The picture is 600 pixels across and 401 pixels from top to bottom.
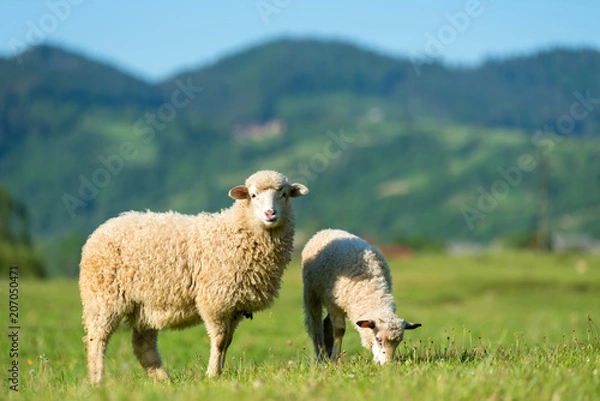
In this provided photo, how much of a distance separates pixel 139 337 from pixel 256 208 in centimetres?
229

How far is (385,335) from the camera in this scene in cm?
1017

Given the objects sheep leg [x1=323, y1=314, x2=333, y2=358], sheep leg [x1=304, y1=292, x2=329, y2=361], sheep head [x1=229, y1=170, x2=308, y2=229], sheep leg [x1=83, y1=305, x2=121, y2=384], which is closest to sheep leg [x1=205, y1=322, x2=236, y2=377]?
sheep leg [x1=83, y1=305, x2=121, y2=384]

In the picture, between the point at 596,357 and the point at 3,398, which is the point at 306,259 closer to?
the point at 596,357

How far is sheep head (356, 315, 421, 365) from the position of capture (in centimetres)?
Answer: 1015

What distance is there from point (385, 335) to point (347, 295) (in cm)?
123

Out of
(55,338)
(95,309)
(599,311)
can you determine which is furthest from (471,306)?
(95,309)

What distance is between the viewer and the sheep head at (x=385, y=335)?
10.1 meters

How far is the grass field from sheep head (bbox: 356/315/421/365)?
0.90 feet

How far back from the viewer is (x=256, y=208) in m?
10.6

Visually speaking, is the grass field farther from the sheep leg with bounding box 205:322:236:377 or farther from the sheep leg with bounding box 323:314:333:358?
the sheep leg with bounding box 323:314:333:358

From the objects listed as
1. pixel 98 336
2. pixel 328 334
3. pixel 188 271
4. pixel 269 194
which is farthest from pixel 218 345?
Result: pixel 328 334

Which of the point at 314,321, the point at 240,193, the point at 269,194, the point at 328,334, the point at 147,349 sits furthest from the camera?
the point at 328,334

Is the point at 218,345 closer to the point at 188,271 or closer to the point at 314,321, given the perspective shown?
the point at 188,271

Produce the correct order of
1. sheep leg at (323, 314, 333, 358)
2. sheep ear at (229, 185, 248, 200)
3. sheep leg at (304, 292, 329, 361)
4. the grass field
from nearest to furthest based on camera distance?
1. the grass field
2. sheep ear at (229, 185, 248, 200)
3. sheep leg at (304, 292, 329, 361)
4. sheep leg at (323, 314, 333, 358)
